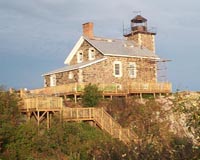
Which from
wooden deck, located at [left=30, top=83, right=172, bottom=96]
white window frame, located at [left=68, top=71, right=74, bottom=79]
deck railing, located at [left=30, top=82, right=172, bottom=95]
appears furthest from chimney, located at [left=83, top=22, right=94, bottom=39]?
wooden deck, located at [left=30, top=83, right=172, bottom=96]

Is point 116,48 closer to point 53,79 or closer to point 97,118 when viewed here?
point 53,79

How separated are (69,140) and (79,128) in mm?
1608

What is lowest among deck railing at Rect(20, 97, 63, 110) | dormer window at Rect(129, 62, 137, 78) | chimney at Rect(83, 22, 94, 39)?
deck railing at Rect(20, 97, 63, 110)

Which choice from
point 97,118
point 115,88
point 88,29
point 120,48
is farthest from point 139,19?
point 97,118

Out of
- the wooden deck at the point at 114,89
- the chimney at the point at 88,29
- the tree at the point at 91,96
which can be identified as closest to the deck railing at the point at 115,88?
the wooden deck at the point at 114,89

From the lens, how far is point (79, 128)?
81.0ft

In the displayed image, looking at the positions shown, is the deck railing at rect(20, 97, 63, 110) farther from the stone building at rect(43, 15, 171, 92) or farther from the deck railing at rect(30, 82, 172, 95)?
the stone building at rect(43, 15, 171, 92)

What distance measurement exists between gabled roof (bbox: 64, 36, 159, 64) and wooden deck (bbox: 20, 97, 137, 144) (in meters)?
10.5

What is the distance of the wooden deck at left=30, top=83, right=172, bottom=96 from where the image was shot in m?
31.4

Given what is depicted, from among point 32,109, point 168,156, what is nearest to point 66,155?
point 32,109

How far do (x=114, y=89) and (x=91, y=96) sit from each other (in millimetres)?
3603

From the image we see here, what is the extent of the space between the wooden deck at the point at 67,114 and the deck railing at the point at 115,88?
15.7ft

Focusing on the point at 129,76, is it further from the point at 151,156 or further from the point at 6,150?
the point at 151,156

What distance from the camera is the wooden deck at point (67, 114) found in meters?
25.1
